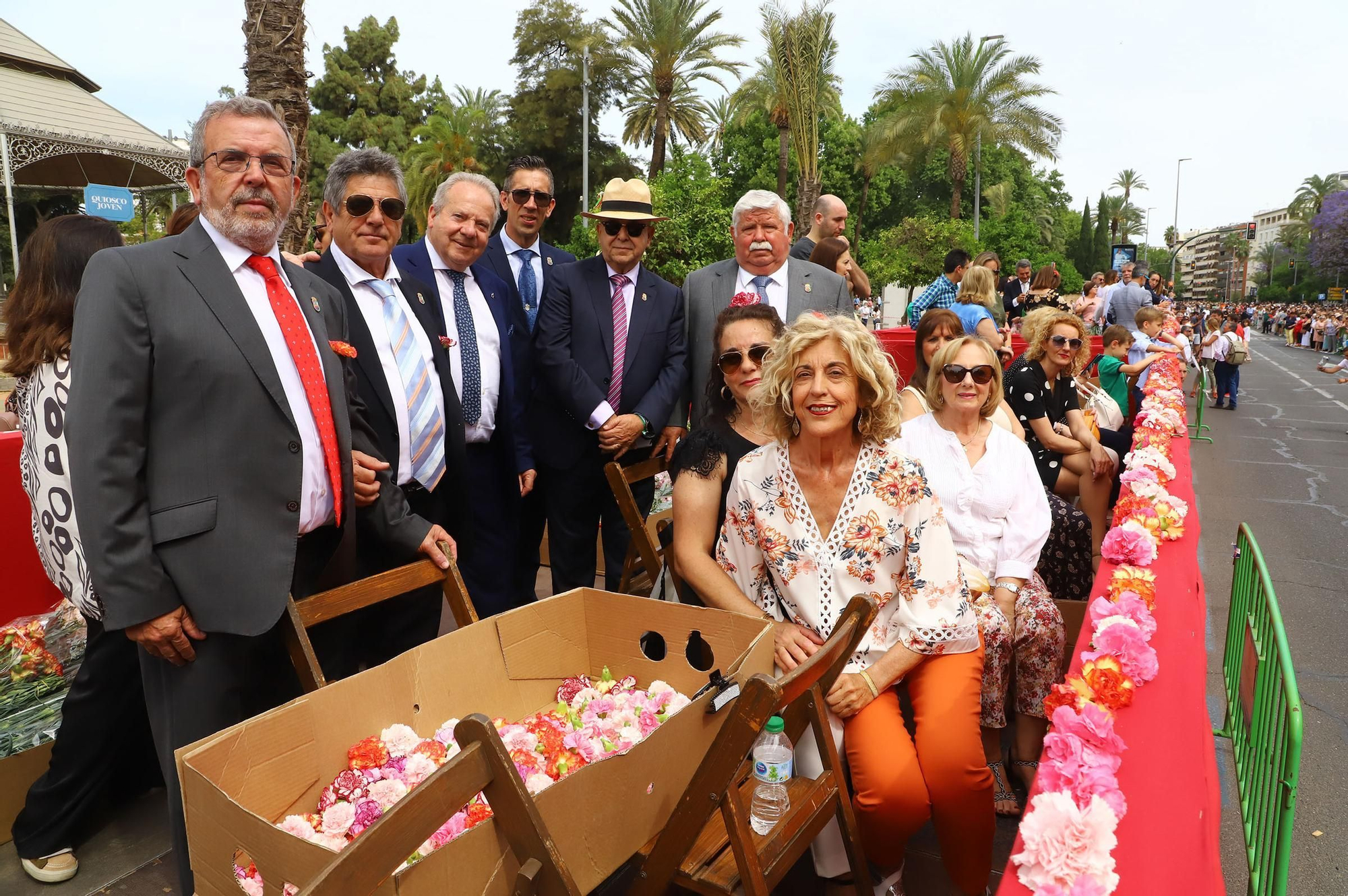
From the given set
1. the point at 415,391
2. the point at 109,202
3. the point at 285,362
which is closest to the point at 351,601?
the point at 285,362

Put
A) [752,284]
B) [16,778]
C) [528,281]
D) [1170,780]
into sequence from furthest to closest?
1. [528,281]
2. [752,284]
3. [16,778]
4. [1170,780]

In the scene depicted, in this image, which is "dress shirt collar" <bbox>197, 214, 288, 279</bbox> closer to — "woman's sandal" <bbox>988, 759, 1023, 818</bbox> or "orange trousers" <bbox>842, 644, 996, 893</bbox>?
"orange trousers" <bbox>842, 644, 996, 893</bbox>

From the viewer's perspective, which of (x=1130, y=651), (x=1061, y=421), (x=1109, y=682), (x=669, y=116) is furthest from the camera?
(x=669, y=116)

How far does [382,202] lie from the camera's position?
3213mm

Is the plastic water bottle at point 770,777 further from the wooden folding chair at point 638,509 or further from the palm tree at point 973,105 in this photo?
the palm tree at point 973,105

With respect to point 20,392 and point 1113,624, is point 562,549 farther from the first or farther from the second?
point 1113,624

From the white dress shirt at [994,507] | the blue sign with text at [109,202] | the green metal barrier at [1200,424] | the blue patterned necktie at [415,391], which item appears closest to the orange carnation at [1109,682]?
the white dress shirt at [994,507]

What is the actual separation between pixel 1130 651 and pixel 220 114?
9.07 feet

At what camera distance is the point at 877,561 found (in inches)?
103

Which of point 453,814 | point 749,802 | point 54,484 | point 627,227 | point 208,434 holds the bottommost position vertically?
point 749,802

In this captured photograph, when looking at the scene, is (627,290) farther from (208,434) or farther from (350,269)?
(208,434)

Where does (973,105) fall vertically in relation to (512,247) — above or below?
above

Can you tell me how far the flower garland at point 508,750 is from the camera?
1.83 metres

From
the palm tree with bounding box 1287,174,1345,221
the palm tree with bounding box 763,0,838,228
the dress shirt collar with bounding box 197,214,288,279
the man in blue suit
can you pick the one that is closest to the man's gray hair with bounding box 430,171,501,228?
the man in blue suit
